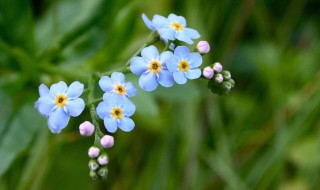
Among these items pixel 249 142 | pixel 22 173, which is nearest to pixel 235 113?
pixel 249 142

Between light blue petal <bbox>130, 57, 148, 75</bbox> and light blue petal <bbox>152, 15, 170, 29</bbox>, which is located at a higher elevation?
light blue petal <bbox>152, 15, 170, 29</bbox>

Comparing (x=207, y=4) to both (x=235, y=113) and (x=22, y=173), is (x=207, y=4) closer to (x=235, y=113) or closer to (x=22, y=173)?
(x=235, y=113)

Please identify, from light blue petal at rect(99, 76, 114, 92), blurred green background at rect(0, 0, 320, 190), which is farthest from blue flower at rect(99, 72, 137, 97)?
blurred green background at rect(0, 0, 320, 190)

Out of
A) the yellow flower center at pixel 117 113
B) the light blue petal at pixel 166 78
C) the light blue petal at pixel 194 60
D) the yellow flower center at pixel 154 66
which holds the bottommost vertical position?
the yellow flower center at pixel 117 113

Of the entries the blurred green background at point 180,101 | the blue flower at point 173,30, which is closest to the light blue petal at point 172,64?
the blue flower at point 173,30

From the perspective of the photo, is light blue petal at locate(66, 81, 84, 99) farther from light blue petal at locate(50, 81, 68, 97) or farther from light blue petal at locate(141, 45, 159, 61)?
light blue petal at locate(141, 45, 159, 61)

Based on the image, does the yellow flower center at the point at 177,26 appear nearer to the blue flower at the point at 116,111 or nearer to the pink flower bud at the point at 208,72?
the pink flower bud at the point at 208,72

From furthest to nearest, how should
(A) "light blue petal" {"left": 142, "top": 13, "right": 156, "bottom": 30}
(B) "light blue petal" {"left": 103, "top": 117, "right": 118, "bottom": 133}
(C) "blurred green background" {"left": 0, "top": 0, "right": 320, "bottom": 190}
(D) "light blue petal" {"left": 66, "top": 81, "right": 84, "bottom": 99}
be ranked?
1. (C) "blurred green background" {"left": 0, "top": 0, "right": 320, "bottom": 190}
2. (A) "light blue petal" {"left": 142, "top": 13, "right": 156, "bottom": 30}
3. (D) "light blue petal" {"left": 66, "top": 81, "right": 84, "bottom": 99}
4. (B) "light blue petal" {"left": 103, "top": 117, "right": 118, "bottom": 133}

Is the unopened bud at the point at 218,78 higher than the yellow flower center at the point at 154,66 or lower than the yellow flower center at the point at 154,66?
higher
